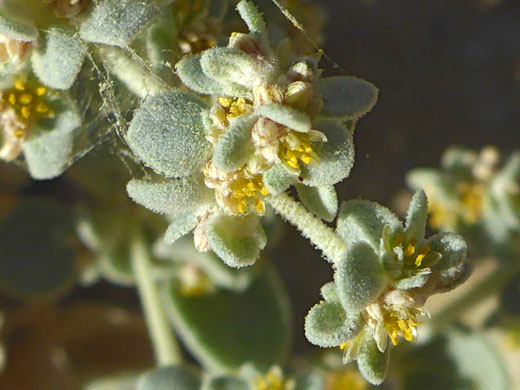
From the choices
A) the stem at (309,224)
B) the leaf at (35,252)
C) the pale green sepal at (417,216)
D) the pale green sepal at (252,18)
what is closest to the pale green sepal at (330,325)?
the stem at (309,224)

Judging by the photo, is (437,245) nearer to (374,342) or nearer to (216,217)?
(374,342)

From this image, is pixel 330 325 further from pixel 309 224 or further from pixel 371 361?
pixel 309 224

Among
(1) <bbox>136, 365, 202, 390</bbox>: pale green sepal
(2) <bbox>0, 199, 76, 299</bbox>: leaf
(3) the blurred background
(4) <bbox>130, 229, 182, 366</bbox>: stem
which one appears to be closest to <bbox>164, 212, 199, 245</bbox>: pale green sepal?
(1) <bbox>136, 365, 202, 390</bbox>: pale green sepal

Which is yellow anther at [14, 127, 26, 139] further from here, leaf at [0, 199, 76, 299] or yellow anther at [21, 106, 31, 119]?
leaf at [0, 199, 76, 299]

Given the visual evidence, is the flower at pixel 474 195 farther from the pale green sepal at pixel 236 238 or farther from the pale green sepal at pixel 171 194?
the pale green sepal at pixel 171 194

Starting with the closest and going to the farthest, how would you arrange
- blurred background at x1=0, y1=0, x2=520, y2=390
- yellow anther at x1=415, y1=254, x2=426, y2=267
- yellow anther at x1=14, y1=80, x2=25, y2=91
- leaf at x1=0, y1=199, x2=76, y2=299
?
yellow anther at x1=415, y1=254, x2=426, y2=267 < yellow anther at x1=14, y1=80, x2=25, y2=91 < leaf at x1=0, y1=199, x2=76, y2=299 < blurred background at x1=0, y1=0, x2=520, y2=390

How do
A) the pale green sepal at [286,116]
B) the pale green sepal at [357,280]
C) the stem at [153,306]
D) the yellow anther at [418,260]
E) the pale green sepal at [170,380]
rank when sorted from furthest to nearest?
the stem at [153,306], the pale green sepal at [170,380], the yellow anther at [418,260], the pale green sepal at [357,280], the pale green sepal at [286,116]
